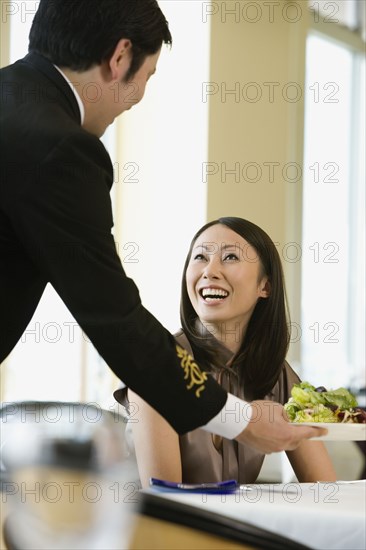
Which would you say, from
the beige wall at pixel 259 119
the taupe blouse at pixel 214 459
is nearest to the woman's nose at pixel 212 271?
the taupe blouse at pixel 214 459

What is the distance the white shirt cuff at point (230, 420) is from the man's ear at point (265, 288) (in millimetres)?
930

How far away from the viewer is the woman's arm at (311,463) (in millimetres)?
2600

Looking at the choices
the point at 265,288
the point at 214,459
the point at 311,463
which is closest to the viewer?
the point at 214,459

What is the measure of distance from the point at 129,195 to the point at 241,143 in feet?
2.43

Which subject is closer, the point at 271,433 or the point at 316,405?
the point at 271,433

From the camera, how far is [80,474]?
1.00 metres

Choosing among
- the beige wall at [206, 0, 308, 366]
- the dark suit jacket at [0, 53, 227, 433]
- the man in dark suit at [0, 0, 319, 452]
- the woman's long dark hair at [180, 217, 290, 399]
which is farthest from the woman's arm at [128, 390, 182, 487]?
the beige wall at [206, 0, 308, 366]

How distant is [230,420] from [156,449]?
1.62ft

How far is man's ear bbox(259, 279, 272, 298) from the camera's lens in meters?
2.85

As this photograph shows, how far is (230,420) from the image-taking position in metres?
1.87

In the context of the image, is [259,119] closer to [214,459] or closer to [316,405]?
[214,459]

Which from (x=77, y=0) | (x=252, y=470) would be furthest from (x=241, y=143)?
(x=77, y=0)

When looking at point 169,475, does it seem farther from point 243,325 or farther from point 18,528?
point 18,528

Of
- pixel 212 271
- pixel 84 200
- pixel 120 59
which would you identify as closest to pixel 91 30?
pixel 120 59
